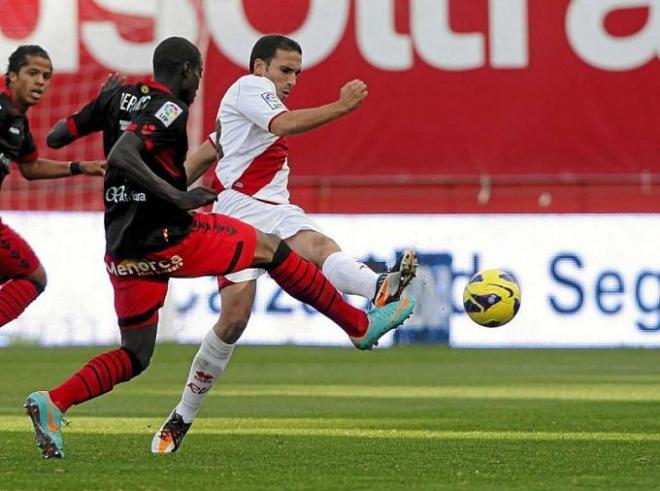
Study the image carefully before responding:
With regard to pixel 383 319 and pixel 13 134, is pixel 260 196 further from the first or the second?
pixel 13 134

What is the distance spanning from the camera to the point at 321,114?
681 centimetres

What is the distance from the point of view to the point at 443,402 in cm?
1084

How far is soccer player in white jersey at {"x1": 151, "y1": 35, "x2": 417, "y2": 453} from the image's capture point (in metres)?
6.96

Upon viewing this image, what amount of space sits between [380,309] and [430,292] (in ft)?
37.2

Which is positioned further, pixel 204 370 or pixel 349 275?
pixel 204 370

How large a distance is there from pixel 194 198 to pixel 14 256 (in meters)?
3.21

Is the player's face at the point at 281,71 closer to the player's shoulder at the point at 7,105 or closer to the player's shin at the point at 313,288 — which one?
the player's shin at the point at 313,288

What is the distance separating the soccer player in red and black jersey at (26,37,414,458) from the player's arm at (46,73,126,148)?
0.35 meters

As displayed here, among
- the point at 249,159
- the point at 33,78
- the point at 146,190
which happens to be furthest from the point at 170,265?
the point at 33,78

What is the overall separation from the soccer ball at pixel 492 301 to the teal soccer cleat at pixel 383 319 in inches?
38.8

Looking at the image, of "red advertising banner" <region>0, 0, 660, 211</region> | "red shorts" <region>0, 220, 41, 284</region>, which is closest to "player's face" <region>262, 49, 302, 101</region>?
"red shorts" <region>0, 220, 41, 284</region>

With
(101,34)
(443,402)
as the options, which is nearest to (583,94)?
(101,34)

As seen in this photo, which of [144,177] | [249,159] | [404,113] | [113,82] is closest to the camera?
[144,177]

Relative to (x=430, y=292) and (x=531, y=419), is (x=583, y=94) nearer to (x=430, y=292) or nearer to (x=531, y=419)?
(x=430, y=292)
